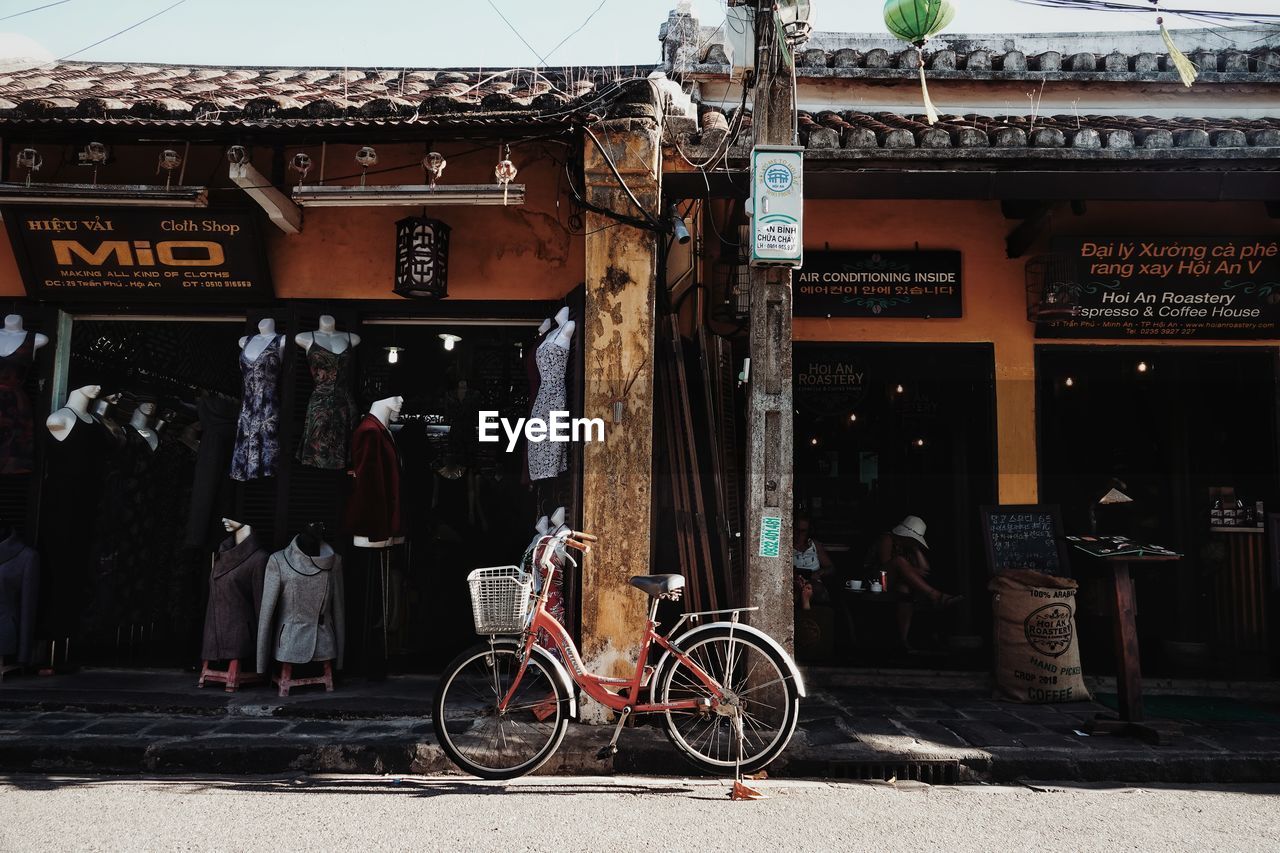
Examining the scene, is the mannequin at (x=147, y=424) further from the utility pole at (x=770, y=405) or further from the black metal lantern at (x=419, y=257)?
the utility pole at (x=770, y=405)

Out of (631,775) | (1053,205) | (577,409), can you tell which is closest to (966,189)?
(1053,205)

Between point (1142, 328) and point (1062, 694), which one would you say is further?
point (1142, 328)

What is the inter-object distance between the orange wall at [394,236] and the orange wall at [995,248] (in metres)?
A: 2.66

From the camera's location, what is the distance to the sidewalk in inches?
218

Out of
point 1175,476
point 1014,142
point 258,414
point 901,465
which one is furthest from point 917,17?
point 258,414

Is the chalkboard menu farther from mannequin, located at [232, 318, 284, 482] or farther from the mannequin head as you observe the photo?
mannequin, located at [232, 318, 284, 482]

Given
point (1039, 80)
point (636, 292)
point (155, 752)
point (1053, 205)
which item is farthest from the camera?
point (1039, 80)

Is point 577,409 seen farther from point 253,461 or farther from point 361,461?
point 253,461

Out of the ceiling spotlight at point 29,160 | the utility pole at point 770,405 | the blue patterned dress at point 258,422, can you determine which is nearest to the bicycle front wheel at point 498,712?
the utility pole at point 770,405

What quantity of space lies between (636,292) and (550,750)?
344 cm

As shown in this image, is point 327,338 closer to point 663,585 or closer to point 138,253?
point 138,253

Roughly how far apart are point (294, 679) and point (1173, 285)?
8.89 meters

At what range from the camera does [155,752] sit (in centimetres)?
554

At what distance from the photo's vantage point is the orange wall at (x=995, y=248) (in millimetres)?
8148
